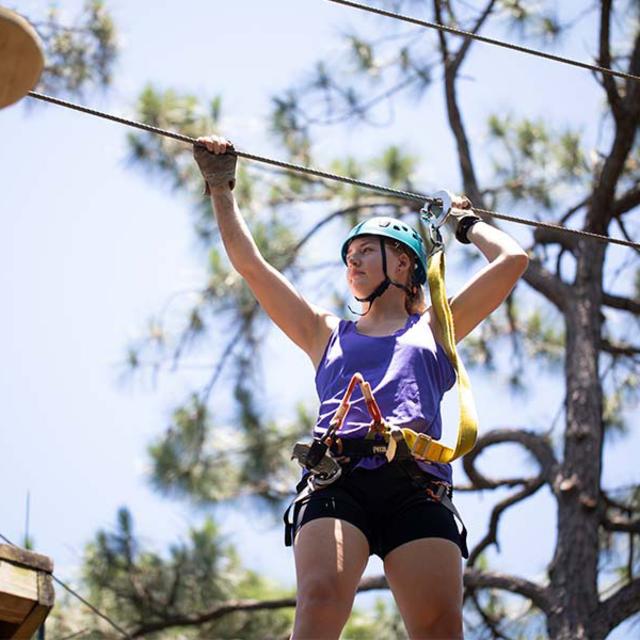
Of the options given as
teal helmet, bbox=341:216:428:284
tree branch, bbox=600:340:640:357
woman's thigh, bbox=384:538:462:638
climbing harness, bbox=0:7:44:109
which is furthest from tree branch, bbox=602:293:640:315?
climbing harness, bbox=0:7:44:109

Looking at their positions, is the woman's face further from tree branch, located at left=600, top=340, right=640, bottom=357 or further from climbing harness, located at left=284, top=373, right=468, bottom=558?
tree branch, located at left=600, top=340, right=640, bottom=357

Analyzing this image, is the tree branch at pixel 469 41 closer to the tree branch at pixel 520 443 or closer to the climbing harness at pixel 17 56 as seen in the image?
the tree branch at pixel 520 443

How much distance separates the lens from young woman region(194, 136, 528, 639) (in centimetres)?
336

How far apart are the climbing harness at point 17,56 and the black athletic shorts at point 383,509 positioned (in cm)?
116

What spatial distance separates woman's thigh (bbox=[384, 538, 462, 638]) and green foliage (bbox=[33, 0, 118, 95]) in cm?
539

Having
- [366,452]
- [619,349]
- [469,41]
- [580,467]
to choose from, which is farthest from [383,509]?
[469,41]

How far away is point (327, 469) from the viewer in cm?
353

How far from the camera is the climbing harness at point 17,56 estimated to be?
2803 millimetres

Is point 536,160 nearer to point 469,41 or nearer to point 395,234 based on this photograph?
point 469,41

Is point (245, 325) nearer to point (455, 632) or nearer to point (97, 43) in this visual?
point (97, 43)

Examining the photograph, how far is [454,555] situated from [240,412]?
15.2 feet

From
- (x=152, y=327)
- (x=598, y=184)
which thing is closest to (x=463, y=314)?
(x=598, y=184)

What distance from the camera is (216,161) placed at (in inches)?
160

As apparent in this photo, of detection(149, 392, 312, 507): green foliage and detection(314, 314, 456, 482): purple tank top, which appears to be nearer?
detection(314, 314, 456, 482): purple tank top
